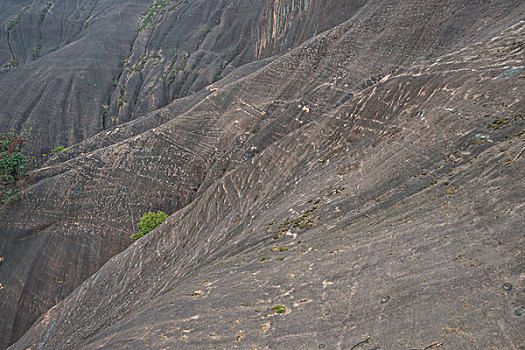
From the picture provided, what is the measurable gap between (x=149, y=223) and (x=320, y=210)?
20.1m

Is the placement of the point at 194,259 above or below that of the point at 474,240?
below

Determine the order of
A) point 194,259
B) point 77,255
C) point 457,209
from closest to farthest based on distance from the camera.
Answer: point 457,209, point 194,259, point 77,255

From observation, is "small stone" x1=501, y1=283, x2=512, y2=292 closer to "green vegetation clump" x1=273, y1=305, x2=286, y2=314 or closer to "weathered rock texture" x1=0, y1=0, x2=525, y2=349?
"weathered rock texture" x1=0, y1=0, x2=525, y2=349

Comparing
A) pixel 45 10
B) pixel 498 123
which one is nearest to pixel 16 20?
pixel 45 10

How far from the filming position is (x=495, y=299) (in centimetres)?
551

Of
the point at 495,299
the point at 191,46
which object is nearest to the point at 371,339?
the point at 495,299

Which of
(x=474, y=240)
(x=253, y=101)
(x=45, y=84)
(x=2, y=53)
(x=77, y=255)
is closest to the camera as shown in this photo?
(x=474, y=240)

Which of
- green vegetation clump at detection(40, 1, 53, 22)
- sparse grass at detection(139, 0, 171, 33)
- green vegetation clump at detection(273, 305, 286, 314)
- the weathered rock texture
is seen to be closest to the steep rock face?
sparse grass at detection(139, 0, 171, 33)

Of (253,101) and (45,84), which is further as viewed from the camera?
(45,84)

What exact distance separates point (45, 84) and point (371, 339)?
2724 inches

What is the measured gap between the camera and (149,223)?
27.4 metres

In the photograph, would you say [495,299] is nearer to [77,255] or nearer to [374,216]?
[374,216]

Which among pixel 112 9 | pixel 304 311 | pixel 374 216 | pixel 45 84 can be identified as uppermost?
pixel 112 9

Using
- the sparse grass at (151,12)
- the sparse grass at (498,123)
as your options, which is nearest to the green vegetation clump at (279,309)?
the sparse grass at (498,123)
